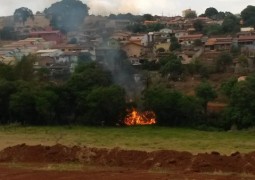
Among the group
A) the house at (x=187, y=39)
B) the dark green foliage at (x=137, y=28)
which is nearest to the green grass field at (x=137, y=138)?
the house at (x=187, y=39)

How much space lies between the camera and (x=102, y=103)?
31.7m

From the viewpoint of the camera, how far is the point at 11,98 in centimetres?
3234

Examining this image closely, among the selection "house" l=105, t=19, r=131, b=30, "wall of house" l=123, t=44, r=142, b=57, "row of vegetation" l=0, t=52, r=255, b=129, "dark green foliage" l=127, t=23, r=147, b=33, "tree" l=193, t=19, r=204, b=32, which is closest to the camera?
"row of vegetation" l=0, t=52, r=255, b=129

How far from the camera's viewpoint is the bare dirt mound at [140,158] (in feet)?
52.5

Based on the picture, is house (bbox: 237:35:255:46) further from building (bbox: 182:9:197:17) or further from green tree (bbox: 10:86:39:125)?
building (bbox: 182:9:197:17)

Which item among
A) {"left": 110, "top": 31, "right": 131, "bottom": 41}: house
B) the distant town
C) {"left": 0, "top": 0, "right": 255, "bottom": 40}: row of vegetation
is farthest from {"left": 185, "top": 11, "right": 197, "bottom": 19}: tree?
{"left": 110, "top": 31, "right": 131, "bottom": 41}: house

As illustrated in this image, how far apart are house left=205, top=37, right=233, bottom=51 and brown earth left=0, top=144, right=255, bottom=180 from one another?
3858cm

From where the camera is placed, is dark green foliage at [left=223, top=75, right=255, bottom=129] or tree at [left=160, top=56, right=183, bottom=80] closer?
dark green foliage at [left=223, top=75, right=255, bottom=129]

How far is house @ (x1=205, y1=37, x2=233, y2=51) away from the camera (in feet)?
181

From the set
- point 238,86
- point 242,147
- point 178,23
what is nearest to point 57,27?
point 178,23

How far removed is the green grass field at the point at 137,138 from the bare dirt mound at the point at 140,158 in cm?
435

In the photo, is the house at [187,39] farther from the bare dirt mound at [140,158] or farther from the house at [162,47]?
the bare dirt mound at [140,158]

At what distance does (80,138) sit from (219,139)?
280 inches

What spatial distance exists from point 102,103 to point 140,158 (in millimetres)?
14539
